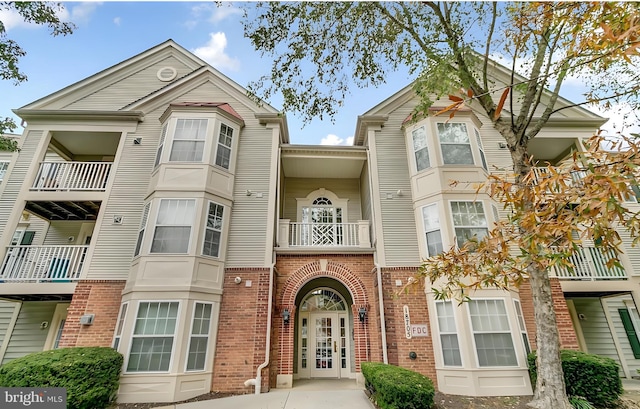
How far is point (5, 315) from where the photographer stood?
10375mm

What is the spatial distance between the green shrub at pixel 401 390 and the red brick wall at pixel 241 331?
137 inches

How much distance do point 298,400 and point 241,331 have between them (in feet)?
7.98

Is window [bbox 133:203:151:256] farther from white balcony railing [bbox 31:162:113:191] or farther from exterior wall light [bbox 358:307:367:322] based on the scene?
exterior wall light [bbox 358:307:367:322]

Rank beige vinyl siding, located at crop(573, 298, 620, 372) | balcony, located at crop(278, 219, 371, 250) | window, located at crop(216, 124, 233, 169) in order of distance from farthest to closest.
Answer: beige vinyl siding, located at crop(573, 298, 620, 372)
balcony, located at crop(278, 219, 371, 250)
window, located at crop(216, 124, 233, 169)

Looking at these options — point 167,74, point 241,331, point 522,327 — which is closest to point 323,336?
point 241,331

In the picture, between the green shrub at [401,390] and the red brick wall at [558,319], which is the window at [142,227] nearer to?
the green shrub at [401,390]

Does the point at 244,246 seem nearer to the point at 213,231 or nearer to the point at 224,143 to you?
the point at 213,231

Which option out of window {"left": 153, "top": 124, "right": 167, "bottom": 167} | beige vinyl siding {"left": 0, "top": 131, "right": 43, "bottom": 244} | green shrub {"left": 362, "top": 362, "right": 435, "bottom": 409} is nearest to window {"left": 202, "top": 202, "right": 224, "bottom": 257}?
window {"left": 153, "top": 124, "right": 167, "bottom": 167}

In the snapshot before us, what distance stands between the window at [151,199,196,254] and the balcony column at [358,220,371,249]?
5381mm

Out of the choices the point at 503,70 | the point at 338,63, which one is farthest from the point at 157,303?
the point at 503,70

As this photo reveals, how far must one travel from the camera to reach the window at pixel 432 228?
9227mm

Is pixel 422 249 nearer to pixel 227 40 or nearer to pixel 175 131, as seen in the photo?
pixel 227 40

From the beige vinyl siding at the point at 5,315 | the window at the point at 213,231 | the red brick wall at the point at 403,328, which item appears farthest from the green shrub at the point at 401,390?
the beige vinyl siding at the point at 5,315

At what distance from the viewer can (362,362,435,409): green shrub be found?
5.81 m
